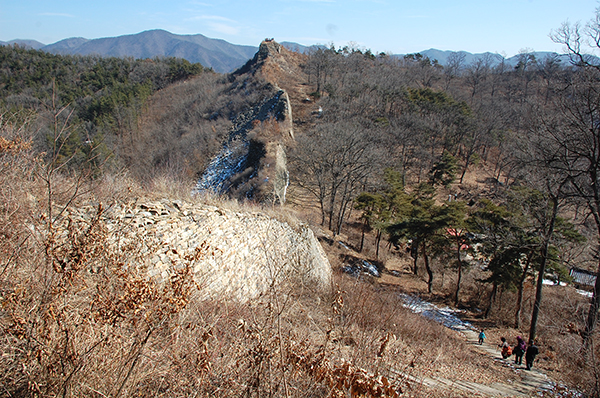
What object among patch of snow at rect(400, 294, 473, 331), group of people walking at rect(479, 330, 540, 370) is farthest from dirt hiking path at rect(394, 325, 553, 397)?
patch of snow at rect(400, 294, 473, 331)

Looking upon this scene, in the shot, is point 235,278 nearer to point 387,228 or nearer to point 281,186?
point 387,228

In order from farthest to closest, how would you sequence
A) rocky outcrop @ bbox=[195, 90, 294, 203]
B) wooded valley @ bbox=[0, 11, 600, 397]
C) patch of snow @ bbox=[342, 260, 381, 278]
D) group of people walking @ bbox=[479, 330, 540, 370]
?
rocky outcrop @ bbox=[195, 90, 294, 203], patch of snow @ bbox=[342, 260, 381, 278], group of people walking @ bbox=[479, 330, 540, 370], wooded valley @ bbox=[0, 11, 600, 397]

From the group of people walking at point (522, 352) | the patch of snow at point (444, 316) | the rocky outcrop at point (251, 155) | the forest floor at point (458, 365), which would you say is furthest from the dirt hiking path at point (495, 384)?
the rocky outcrop at point (251, 155)

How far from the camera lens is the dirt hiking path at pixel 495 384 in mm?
4758

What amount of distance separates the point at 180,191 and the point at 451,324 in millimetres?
13289

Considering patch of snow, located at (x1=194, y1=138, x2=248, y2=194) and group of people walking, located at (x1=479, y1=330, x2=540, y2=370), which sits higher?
patch of snow, located at (x1=194, y1=138, x2=248, y2=194)

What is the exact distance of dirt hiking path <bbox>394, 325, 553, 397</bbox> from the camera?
4.76 metres

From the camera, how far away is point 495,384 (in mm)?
7195

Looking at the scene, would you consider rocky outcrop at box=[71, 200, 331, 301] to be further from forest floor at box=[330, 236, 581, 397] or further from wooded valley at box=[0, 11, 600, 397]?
forest floor at box=[330, 236, 581, 397]

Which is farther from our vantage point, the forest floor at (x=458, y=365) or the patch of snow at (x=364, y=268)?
the patch of snow at (x=364, y=268)

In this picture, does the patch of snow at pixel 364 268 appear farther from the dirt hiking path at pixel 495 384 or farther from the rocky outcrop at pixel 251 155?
the rocky outcrop at pixel 251 155

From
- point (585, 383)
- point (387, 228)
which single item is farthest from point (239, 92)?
point (585, 383)

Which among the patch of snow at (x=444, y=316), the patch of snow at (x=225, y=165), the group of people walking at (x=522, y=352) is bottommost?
the patch of snow at (x=444, y=316)

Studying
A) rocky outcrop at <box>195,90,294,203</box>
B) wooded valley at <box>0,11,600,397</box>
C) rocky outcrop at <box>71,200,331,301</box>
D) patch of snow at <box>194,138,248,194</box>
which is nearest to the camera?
wooded valley at <box>0,11,600,397</box>
